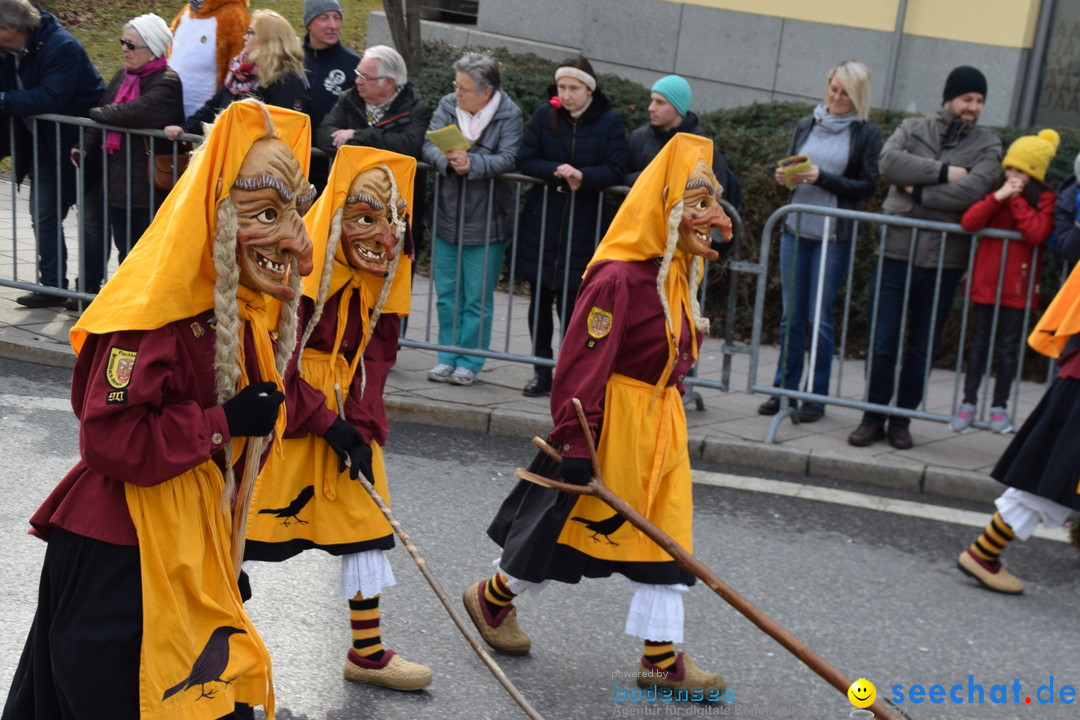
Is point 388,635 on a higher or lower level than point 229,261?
lower

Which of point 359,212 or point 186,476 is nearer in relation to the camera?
point 186,476

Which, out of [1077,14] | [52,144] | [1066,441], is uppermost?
[1077,14]

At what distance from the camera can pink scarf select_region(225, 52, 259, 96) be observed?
7.74 meters

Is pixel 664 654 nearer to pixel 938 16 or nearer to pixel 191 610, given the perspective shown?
pixel 191 610

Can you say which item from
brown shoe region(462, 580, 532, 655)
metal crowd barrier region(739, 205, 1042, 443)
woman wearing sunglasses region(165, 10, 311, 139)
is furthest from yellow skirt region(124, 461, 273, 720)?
woman wearing sunglasses region(165, 10, 311, 139)

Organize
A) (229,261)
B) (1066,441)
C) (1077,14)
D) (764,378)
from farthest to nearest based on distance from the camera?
(1077,14) → (764,378) → (1066,441) → (229,261)

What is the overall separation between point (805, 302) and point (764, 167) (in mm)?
2450

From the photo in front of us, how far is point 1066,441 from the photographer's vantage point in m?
5.28

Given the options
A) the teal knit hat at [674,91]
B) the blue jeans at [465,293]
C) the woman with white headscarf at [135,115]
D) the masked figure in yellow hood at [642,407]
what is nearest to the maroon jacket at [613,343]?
the masked figure in yellow hood at [642,407]

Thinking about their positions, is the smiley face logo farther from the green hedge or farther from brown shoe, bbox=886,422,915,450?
the green hedge

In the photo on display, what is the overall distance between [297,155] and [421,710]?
1896 millimetres

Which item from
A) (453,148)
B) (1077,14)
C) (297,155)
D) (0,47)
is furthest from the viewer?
(1077,14)

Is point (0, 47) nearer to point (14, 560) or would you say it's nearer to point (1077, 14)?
point (14, 560)

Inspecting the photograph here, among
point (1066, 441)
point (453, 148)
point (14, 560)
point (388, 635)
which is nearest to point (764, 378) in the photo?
point (453, 148)
